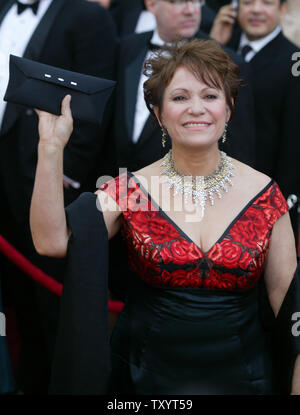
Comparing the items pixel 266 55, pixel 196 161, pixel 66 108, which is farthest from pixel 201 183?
pixel 266 55

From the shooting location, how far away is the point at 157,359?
2408 millimetres

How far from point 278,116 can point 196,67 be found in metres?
1.29

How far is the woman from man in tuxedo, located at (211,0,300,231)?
1.08m

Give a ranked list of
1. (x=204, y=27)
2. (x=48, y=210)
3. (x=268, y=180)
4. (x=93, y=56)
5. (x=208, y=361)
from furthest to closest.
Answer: (x=204, y=27) → (x=93, y=56) → (x=268, y=180) → (x=208, y=361) → (x=48, y=210)

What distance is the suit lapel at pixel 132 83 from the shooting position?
11.2 feet

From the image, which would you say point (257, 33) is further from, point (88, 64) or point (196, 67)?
point (196, 67)

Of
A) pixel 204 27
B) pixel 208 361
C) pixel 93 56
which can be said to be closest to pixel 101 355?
pixel 208 361

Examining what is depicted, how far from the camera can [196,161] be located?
8.12ft

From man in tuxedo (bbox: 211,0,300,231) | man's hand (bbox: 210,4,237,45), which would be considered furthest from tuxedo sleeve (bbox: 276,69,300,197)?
man's hand (bbox: 210,4,237,45)

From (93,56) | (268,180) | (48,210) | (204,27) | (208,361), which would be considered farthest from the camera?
(204,27)

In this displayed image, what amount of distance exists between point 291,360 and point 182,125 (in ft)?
3.21

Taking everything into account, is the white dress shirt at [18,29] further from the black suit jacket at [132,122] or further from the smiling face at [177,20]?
the smiling face at [177,20]

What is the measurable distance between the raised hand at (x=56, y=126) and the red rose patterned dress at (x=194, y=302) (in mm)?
324

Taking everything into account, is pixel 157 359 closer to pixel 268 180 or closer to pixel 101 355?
pixel 101 355
